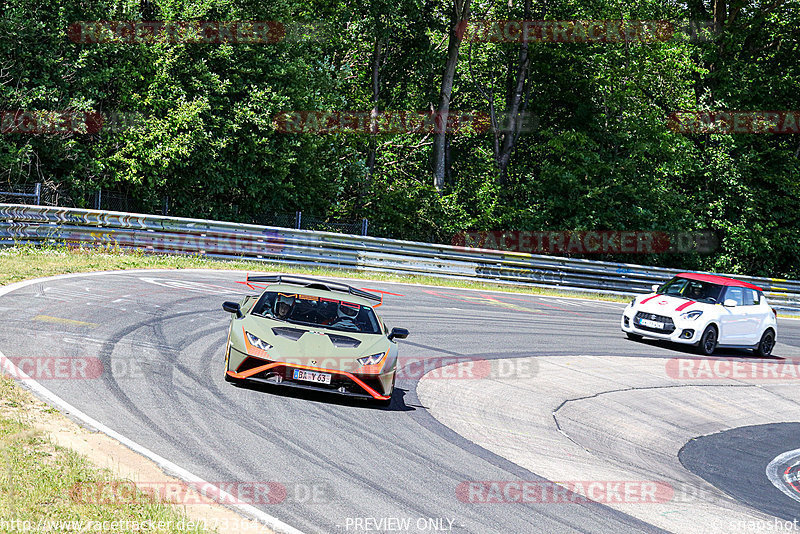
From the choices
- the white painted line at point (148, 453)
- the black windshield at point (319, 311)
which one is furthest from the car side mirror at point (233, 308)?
the white painted line at point (148, 453)

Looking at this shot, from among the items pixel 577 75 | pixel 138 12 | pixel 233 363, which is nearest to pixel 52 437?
pixel 233 363

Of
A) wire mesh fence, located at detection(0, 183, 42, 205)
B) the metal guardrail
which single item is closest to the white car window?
the metal guardrail

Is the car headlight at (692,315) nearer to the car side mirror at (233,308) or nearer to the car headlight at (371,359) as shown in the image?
the car headlight at (371,359)

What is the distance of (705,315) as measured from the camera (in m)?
18.7

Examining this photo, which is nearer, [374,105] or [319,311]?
[319,311]

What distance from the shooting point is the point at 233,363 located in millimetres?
9961

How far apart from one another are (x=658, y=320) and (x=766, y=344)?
11.1 ft

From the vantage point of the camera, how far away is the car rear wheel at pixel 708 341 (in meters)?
18.7

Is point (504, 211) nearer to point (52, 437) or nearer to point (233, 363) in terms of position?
point (233, 363)

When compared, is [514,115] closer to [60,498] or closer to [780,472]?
[780,472]

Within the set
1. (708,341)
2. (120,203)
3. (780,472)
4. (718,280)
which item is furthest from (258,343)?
(120,203)

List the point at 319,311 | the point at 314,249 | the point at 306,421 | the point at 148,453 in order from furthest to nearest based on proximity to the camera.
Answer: the point at 314,249
the point at 319,311
the point at 306,421
the point at 148,453

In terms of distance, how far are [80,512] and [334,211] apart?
2765cm

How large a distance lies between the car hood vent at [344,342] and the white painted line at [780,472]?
17.7 feet
